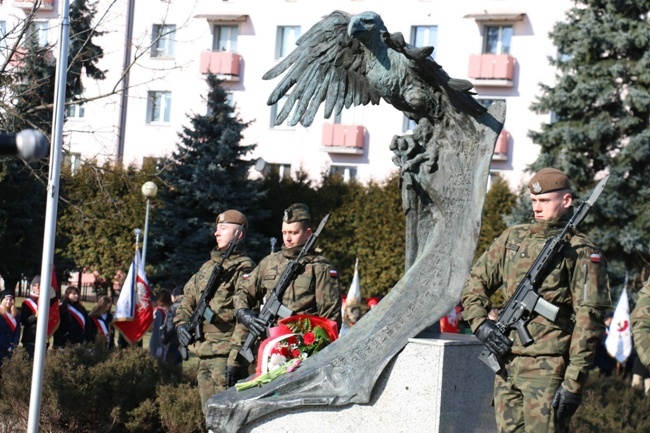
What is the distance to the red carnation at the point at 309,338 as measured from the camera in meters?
8.27

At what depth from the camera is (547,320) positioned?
6582 mm

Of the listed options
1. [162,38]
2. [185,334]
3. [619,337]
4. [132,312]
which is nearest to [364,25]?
[185,334]

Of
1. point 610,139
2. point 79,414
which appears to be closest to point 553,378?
point 79,414

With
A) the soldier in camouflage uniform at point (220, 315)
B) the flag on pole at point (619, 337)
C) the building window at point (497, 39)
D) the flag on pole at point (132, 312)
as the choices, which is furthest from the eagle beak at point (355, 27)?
the building window at point (497, 39)

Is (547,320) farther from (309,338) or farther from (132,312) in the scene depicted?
(132,312)

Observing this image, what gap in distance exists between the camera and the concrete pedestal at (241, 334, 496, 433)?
7172mm

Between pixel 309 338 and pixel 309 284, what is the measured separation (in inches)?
20.5

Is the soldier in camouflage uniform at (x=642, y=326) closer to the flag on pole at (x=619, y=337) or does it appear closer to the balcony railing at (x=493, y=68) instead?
the flag on pole at (x=619, y=337)

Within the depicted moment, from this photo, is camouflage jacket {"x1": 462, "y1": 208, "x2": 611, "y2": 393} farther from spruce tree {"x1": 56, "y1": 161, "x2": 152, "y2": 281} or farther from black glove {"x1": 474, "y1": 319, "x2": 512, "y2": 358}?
spruce tree {"x1": 56, "y1": 161, "x2": 152, "y2": 281}

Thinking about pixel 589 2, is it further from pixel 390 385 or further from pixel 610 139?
pixel 390 385

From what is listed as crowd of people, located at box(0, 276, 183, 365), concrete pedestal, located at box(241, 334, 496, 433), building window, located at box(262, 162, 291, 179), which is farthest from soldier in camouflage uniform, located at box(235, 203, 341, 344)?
building window, located at box(262, 162, 291, 179)

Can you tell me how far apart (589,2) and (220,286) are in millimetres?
19898

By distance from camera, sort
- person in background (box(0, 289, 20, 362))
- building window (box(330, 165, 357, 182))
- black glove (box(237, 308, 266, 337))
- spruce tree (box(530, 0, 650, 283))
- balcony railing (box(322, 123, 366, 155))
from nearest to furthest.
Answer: black glove (box(237, 308, 266, 337))
person in background (box(0, 289, 20, 362))
spruce tree (box(530, 0, 650, 283))
balcony railing (box(322, 123, 366, 155))
building window (box(330, 165, 357, 182))

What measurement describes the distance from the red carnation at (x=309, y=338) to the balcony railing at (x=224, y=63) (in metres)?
34.3
